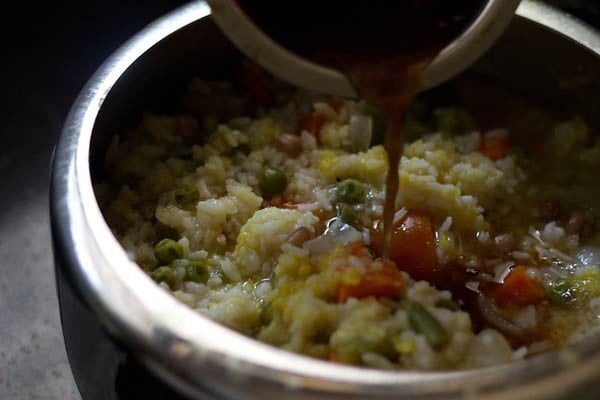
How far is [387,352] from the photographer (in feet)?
4.42

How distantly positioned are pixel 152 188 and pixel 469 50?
31.6 inches

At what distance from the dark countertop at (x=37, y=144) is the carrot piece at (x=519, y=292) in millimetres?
1084

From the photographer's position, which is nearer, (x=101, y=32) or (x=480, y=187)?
(x=480, y=187)

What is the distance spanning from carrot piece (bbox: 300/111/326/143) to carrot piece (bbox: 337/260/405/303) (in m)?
0.64

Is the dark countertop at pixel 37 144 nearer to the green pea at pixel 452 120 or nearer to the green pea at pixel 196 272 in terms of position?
the green pea at pixel 196 272

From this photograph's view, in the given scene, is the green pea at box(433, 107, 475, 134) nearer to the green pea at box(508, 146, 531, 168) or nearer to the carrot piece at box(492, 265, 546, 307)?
the green pea at box(508, 146, 531, 168)

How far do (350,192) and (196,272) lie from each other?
0.42 meters

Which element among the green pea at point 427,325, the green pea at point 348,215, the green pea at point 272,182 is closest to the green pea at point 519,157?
the green pea at point 348,215

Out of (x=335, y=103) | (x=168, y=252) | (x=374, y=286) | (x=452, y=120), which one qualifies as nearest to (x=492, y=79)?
(x=452, y=120)

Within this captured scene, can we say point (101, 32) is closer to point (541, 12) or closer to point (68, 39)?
point (68, 39)

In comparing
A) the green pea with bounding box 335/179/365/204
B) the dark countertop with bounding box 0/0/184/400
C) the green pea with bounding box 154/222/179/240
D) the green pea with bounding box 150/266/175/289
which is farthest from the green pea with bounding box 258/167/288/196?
the dark countertop with bounding box 0/0/184/400

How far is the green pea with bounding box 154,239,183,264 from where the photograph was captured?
167 centimetres

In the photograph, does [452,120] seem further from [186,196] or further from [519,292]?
[186,196]

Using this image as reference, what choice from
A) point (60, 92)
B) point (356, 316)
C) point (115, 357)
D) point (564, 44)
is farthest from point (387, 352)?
point (60, 92)
